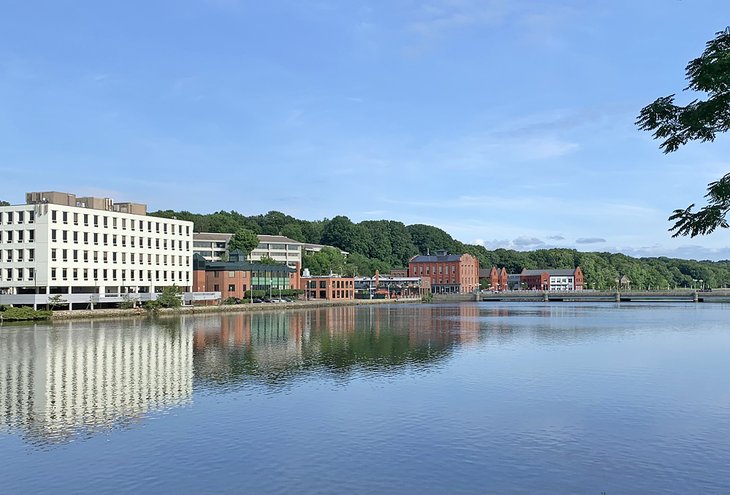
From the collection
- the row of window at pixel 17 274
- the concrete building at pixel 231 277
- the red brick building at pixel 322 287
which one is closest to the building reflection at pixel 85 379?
the row of window at pixel 17 274

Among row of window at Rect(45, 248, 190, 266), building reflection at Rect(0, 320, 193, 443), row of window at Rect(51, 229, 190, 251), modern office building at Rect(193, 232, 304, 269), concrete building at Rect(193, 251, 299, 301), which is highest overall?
modern office building at Rect(193, 232, 304, 269)

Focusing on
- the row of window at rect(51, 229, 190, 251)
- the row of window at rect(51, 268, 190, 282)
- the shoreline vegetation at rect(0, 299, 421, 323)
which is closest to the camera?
the shoreline vegetation at rect(0, 299, 421, 323)

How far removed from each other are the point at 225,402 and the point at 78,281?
2957 inches

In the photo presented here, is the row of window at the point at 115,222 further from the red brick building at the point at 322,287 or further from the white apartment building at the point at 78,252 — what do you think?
the red brick building at the point at 322,287

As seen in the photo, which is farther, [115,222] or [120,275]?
[120,275]

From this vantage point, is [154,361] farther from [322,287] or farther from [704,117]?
[322,287]

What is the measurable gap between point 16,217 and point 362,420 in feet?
281

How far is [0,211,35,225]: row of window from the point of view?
94.7 metres

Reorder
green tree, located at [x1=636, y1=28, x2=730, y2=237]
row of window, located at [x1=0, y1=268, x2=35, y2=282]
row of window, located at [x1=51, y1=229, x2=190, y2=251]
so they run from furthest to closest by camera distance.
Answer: row of window, located at [x1=51, y1=229, x2=190, y2=251], row of window, located at [x1=0, y1=268, x2=35, y2=282], green tree, located at [x1=636, y1=28, x2=730, y2=237]

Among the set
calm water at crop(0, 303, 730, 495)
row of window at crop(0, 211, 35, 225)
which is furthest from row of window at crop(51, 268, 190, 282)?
calm water at crop(0, 303, 730, 495)

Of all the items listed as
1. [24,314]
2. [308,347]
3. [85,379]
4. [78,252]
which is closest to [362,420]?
[85,379]

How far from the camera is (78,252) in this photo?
97.9 m

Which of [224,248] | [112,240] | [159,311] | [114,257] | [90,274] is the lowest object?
[159,311]

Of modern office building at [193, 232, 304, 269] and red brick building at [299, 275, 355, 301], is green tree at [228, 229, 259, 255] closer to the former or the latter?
modern office building at [193, 232, 304, 269]
